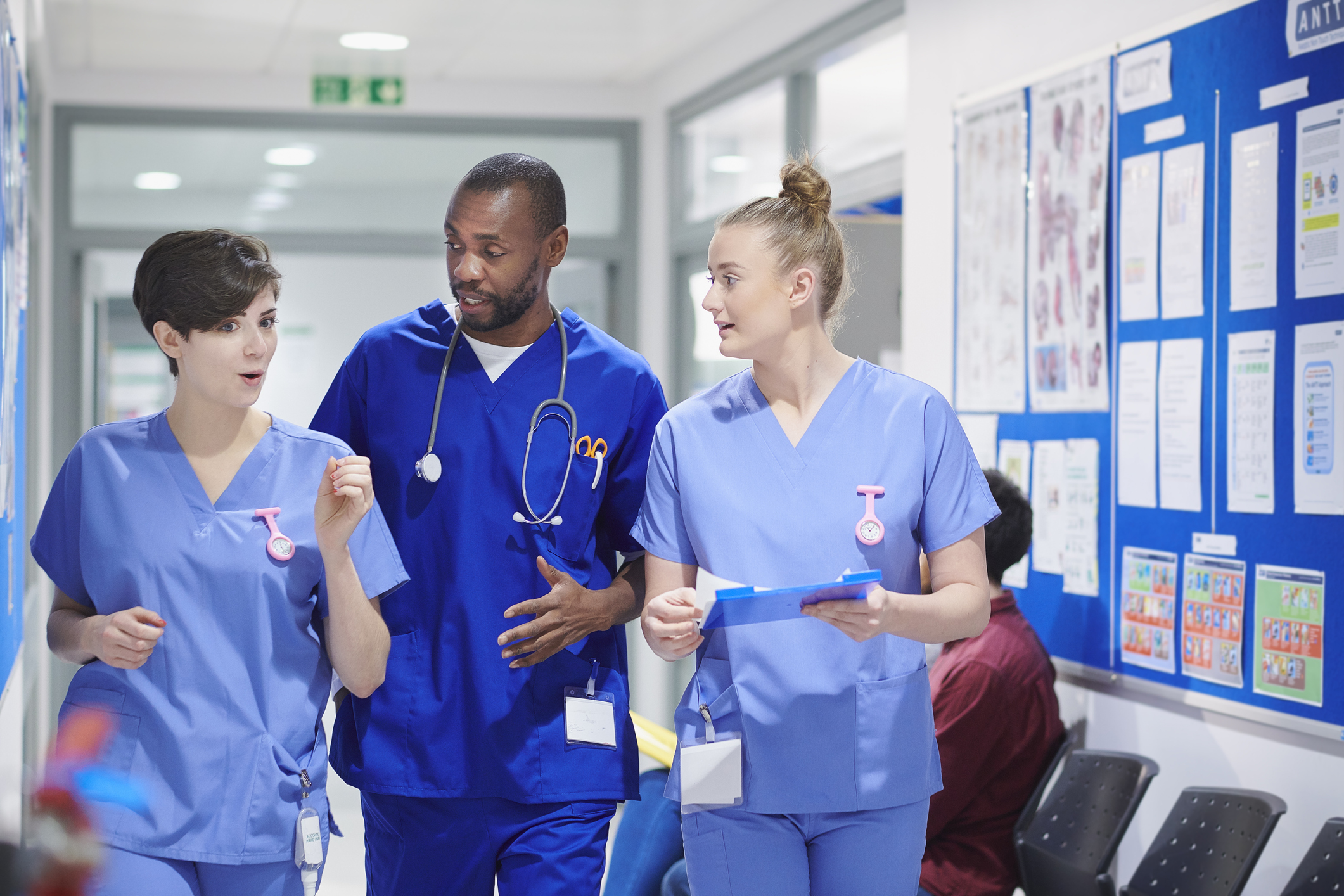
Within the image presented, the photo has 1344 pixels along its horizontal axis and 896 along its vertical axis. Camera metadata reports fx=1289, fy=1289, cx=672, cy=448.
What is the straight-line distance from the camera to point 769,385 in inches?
68.0

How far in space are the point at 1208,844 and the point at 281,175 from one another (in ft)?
14.8

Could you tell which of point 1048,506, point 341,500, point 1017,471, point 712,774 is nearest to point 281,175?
point 1017,471

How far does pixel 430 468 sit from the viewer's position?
1773mm

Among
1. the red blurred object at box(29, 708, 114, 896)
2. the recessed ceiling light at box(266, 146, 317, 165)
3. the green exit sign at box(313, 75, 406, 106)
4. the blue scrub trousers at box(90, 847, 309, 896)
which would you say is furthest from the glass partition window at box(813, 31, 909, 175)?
the red blurred object at box(29, 708, 114, 896)

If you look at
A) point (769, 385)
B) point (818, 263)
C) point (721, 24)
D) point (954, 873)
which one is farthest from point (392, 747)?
point (721, 24)

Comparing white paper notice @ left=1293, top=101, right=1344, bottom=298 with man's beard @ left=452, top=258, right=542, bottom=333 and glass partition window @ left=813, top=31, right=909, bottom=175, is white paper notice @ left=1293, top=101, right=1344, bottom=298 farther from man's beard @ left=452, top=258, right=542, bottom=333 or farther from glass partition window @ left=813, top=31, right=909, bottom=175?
glass partition window @ left=813, top=31, right=909, bottom=175

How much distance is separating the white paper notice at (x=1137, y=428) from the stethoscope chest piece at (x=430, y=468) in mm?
1550

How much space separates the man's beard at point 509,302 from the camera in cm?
181

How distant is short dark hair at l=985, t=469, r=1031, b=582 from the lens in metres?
2.60

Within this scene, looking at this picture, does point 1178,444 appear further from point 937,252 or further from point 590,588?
point 590,588

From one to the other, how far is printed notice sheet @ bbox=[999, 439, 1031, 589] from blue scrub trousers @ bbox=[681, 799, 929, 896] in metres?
1.53

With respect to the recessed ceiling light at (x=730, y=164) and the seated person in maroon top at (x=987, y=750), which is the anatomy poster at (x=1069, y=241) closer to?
the seated person in maroon top at (x=987, y=750)

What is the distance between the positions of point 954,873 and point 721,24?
3.28 meters

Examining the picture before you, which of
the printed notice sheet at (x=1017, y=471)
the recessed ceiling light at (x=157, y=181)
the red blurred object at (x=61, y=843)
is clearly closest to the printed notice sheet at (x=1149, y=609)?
the printed notice sheet at (x=1017, y=471)
